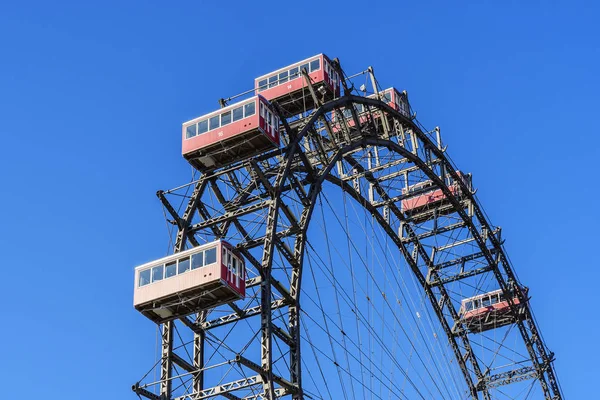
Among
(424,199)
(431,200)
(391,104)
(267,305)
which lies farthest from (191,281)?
(424,199)

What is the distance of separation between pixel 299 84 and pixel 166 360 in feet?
53.3

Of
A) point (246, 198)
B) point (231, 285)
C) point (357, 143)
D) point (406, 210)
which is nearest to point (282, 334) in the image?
point (231, 285)

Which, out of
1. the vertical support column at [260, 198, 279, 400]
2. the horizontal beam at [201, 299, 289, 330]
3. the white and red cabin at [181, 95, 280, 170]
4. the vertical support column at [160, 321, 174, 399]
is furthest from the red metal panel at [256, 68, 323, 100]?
the vertical support column at [160, 321, 174, 399]

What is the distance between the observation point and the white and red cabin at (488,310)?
76.2 metres

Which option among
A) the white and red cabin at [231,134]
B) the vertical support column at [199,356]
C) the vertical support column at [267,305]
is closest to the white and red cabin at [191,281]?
the vertical support column at [267,305]

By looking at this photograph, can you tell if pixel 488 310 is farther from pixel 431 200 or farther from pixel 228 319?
pixel 228 319

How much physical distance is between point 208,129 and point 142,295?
889 centimetres

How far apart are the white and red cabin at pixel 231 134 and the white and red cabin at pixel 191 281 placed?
A: 5950mm

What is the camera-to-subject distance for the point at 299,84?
173 ft

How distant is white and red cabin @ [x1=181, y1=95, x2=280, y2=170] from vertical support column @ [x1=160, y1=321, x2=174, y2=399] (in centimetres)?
812

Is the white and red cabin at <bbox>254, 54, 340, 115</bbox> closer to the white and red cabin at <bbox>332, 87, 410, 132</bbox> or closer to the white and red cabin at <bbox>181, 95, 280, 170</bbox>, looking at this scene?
the white and red cabin at <bbox>181, 95, 280, 170</bbox>

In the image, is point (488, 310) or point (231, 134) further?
point (488, 310)

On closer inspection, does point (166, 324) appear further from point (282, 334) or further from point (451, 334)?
point (451, 334)

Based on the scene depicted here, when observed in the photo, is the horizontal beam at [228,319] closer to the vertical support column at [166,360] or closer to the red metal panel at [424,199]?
the vertical support column at [166,360]
